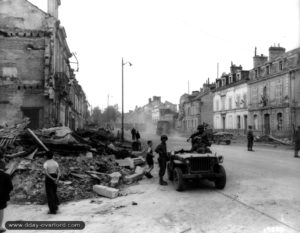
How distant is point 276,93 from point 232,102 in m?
12.1

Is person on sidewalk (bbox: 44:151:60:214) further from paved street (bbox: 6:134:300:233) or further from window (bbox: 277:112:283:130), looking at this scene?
window (bbox: 277:112:283:130)

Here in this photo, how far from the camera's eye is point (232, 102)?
49.3 metres

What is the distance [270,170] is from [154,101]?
107 meters

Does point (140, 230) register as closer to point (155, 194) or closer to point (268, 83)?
point (155, 194)

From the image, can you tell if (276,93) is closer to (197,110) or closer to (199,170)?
(197,110)

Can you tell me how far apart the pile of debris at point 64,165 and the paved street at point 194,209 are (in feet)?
2.41

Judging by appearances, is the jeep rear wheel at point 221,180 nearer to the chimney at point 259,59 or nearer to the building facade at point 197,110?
the chimney at point 259,59

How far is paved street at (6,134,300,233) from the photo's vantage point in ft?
21.2

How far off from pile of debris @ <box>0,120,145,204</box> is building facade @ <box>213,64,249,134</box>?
3245 centimetres

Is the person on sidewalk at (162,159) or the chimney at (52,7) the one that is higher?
the chimney at (52,7)

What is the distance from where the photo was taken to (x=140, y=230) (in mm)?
6320

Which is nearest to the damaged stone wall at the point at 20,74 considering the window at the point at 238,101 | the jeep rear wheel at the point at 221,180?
the jeep rear wheel at the point at 221,180

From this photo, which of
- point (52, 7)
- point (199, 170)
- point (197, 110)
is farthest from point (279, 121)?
point (199, 170)

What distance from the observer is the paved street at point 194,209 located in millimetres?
6477
